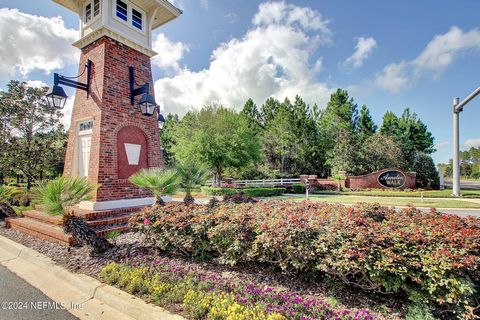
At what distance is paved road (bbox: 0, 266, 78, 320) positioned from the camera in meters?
2.77

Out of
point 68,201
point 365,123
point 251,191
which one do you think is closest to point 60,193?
point 68,201

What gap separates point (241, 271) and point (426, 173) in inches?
1001

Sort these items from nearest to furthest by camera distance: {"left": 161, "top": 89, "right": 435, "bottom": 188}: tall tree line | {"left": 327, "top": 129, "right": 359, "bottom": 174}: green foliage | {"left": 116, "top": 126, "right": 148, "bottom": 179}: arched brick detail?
{"left": 116, "top": 126, "right": 148, "bottom": 179}: arched brick detail, {"left": 327, "top": 129, "right": 359, "bottom": 174}: green foliage, {"left": 161, "top": 89, "right": 435, "bottom": 188}: tall tree line

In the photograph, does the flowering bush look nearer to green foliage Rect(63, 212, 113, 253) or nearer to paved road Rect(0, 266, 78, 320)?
paved road Rect(0, 266, 78, 320)

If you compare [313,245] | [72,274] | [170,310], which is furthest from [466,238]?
[72,274]

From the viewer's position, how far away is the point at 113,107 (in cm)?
684

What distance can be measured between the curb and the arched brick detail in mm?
2827

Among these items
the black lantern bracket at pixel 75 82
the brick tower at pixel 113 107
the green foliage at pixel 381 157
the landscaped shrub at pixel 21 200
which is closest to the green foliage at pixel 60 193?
the brick tower at pixel 113 107

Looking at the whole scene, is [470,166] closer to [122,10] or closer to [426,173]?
[426,173]

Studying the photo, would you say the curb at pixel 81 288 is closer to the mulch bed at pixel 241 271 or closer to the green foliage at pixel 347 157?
A: the mulch bed at pixel 241 271

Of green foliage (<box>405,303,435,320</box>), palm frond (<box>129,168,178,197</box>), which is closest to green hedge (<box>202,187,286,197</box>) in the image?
palm frond (<box>129,168,178,197</box>)

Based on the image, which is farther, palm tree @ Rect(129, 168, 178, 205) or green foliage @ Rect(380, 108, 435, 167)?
green foliage @ Rect(380, 108, 435, 167)

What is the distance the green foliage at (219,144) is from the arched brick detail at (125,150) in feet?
37.2

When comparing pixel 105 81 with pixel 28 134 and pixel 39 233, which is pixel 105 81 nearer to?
pixel 39 233
